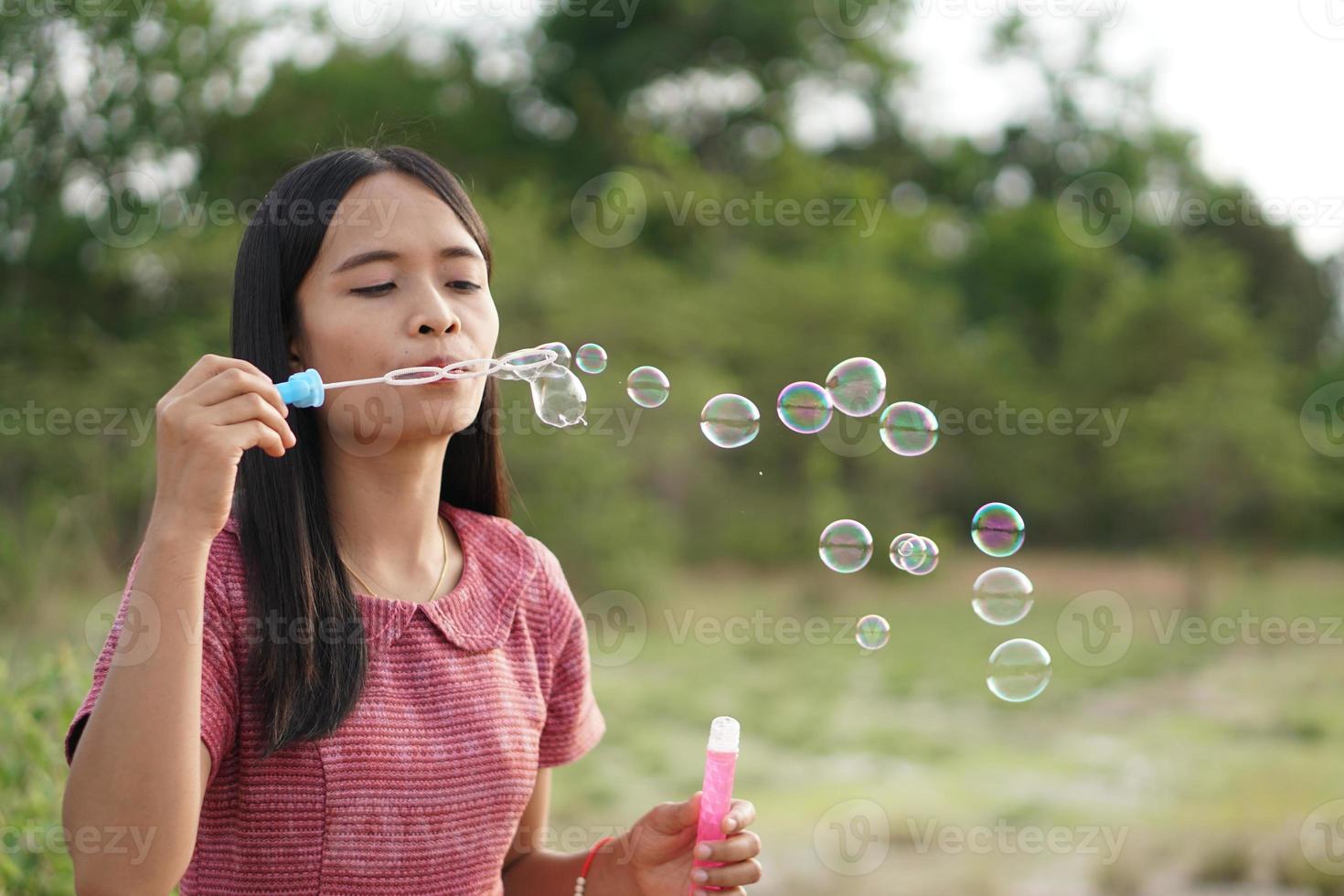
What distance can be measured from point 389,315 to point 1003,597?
131 cm

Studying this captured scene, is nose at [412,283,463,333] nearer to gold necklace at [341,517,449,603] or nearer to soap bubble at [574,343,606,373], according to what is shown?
gold necklace at [341,517,449,603]

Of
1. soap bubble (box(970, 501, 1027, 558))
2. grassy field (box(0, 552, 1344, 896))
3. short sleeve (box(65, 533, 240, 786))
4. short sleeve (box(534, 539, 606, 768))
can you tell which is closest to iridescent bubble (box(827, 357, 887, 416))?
soap bubble (box(970, 501, 1027, 558))

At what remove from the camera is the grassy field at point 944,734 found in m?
4.86

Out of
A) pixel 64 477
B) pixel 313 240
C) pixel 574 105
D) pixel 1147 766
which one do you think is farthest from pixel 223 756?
pixel 574 105

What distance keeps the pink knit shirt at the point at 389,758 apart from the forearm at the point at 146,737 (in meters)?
0.03

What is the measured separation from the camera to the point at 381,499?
159 centimetres

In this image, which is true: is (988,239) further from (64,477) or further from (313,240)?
(313,240)

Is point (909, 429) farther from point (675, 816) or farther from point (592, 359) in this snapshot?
point (675, 816)

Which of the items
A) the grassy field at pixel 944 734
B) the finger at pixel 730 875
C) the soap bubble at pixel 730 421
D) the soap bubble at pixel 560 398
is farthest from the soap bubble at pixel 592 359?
the grassy field at pixel 944 734

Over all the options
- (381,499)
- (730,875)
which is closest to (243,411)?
(381,499)

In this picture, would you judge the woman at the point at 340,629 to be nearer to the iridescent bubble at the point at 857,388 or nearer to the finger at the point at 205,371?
the finger at the point at 205,371

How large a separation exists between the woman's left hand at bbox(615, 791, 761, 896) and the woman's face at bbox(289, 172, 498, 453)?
539 mm

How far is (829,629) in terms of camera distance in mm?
9922

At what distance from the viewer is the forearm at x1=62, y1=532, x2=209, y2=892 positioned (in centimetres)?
120
